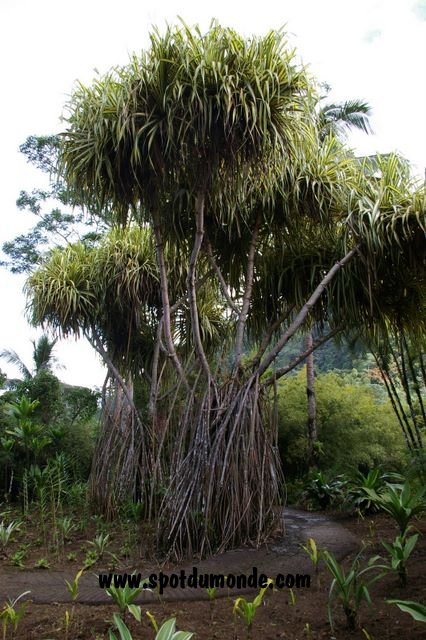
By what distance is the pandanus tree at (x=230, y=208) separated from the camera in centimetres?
398

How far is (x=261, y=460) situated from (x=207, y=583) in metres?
1.17

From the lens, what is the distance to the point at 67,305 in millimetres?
6184

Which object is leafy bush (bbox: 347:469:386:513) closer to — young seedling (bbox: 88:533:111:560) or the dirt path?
the dirt path

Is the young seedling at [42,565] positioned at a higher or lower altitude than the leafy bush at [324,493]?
lower

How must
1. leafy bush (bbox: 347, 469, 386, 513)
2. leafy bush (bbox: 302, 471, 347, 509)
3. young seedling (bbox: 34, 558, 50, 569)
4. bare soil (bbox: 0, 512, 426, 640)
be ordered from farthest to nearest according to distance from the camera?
leafy bush (bbox: 302, 471, 347, 509) < leafy bush (bbox: 347, 469, 386, 513) < young seedling (bbox: 34, 558, 50, 569) < bare soil (bbox: 0, 512, 426, 640)

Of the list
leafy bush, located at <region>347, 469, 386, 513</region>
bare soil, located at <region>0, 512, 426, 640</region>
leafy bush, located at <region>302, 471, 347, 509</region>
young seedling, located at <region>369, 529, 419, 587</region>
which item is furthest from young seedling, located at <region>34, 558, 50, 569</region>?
leafy bush, located at <region>302, 471, 347, 509</region>

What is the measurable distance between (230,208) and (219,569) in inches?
111

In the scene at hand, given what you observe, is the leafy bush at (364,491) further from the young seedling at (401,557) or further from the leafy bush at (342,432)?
the leafy bush at (342,432)

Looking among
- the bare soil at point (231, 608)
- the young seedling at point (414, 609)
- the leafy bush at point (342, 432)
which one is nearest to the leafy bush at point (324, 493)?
the leafy bush at point (342, 432)

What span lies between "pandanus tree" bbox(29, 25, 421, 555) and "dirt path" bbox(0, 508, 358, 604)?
0.65 feet

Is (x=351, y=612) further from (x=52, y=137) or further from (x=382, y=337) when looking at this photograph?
(x=52, y=137)

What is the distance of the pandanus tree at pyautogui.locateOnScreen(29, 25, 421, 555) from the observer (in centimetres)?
398

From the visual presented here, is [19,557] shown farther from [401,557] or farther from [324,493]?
[324,493]

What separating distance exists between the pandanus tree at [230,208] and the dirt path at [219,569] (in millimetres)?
198
